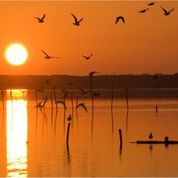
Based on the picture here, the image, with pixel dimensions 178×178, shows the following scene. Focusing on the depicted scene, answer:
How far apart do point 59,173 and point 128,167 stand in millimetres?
2644

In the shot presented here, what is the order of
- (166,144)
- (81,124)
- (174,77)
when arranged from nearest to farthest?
(166,144)
(81,124)
(174,77)

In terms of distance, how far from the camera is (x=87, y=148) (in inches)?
1241

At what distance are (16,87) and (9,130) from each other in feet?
358

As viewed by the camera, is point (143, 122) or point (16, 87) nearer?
point (143, 122)

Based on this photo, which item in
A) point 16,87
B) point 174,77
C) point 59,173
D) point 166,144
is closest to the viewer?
point 59,173

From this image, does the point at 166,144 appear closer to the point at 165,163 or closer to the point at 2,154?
the point at 165,163

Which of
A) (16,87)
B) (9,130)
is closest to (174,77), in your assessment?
(16,87)

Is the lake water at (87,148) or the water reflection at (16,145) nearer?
the water reflection at (16,145)

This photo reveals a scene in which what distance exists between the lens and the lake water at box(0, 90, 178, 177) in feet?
82.4

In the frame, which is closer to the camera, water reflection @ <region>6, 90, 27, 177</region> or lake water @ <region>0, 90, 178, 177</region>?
water reflection @ <region>6, 90, 27, 177</region>

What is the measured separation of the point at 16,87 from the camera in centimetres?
15112

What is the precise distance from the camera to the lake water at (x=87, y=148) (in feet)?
82.4

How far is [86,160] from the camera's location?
27.5m

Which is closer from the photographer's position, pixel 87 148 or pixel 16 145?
pixel 87 148
